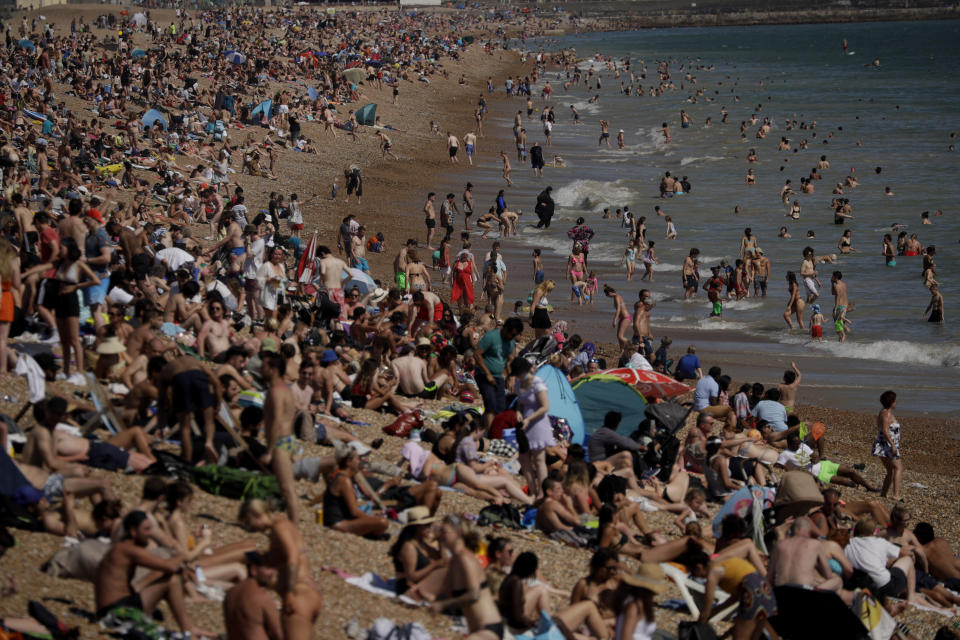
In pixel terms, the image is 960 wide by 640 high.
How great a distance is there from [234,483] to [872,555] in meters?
5.18

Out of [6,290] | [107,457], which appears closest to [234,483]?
[107,457]

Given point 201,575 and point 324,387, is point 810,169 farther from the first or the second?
point 201,575

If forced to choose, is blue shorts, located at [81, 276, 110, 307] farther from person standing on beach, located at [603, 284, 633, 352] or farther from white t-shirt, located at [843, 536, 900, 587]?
white t-shirt, located at [843, 536, 900, 587]

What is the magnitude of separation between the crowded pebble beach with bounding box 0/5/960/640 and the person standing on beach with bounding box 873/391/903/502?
0.03 meters

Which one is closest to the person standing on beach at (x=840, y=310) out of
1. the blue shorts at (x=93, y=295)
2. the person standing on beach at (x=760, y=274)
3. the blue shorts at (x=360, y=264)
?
the person standing on beach at (x=760, y=274)

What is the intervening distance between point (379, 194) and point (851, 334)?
13.8 m

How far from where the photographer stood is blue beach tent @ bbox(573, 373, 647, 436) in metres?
11.6

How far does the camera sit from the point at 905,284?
2156 cm

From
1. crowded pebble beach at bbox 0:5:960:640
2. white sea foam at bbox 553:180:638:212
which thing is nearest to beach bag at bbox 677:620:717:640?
crowded pebble beach at bbox 0:5:960:640

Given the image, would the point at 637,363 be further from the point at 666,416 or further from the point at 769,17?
the point at 769,17

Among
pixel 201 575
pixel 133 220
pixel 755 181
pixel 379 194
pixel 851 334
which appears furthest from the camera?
pixel 755 181

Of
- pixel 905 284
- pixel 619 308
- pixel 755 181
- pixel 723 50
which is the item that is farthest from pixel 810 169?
pixel 723 50

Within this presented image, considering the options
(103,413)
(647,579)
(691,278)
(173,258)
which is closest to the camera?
(647,579)

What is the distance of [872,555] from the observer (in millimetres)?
8852
